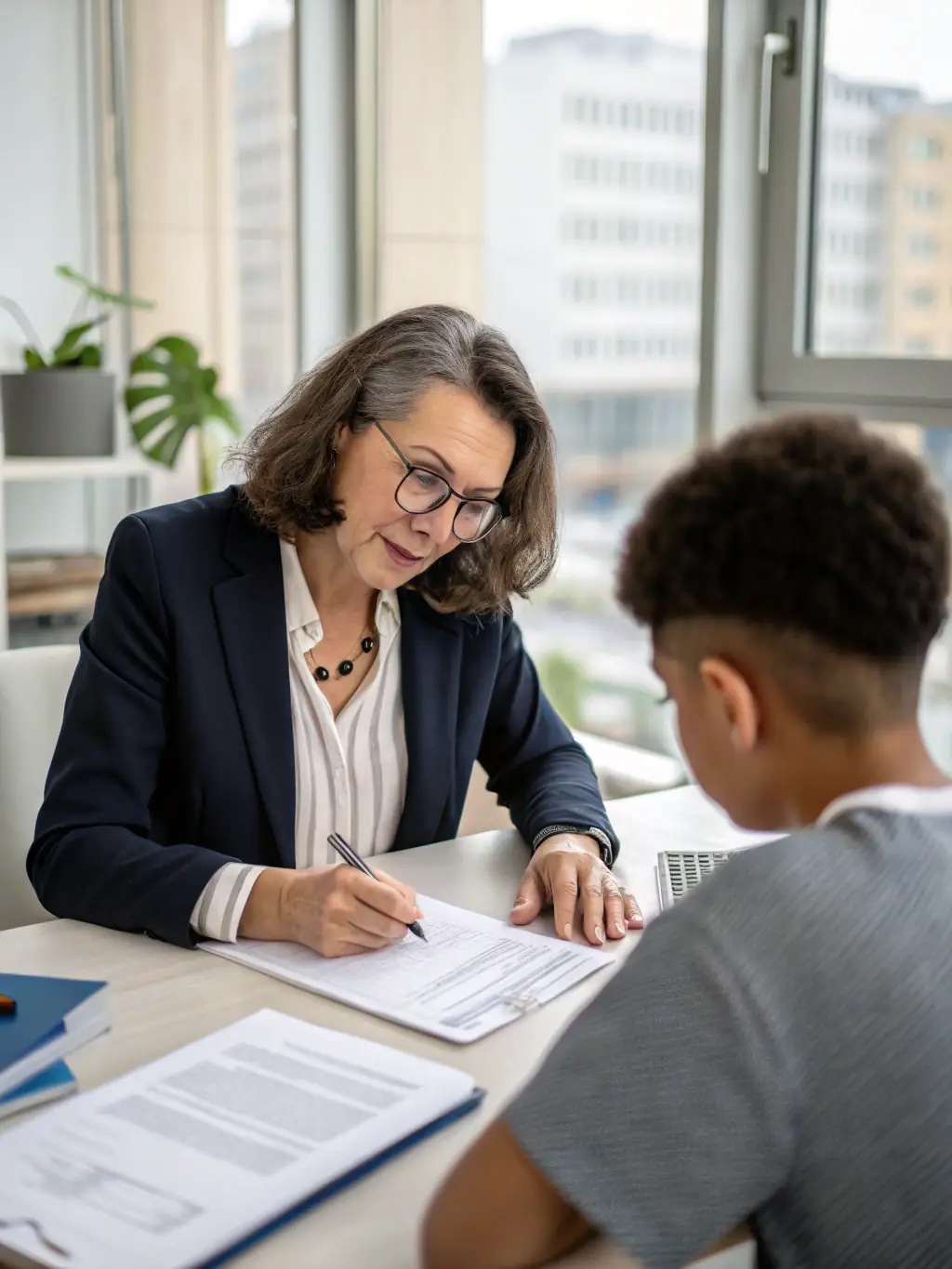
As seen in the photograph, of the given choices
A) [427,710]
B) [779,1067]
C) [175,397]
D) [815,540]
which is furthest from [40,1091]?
[175,397]

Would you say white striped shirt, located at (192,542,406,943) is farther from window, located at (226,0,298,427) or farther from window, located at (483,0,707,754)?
window, located at (226,0,298,427)

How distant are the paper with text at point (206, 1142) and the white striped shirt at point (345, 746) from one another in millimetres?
558

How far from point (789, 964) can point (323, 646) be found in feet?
3.48

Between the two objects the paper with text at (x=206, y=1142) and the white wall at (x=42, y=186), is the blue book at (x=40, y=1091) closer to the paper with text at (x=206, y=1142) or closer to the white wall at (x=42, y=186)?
the paper with text at (x=206, y=1142)

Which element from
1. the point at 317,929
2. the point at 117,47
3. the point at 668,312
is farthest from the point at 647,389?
the point at 317,929

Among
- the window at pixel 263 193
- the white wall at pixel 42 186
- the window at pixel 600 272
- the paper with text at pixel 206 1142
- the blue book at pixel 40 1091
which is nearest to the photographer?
the paper with text at pixel 206 1142

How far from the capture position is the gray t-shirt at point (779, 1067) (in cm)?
76

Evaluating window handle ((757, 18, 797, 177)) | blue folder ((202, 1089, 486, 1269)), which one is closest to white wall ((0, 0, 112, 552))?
window handle ((757, 18, 797, 177))

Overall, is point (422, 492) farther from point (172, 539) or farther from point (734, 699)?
point (734, 699)

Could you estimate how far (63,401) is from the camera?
3189 millimetres

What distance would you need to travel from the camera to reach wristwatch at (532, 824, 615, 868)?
1649 mm

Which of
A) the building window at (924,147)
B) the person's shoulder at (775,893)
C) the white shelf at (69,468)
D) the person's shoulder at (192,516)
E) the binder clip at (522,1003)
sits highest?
the building window at (924,147)

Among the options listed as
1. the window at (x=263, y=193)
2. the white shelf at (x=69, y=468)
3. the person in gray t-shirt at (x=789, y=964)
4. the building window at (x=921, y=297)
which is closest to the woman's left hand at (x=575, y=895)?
the person in gray t-shirt at (x=789, y=964)

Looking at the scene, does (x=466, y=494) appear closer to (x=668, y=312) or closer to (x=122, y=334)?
(x=668, y=312)
